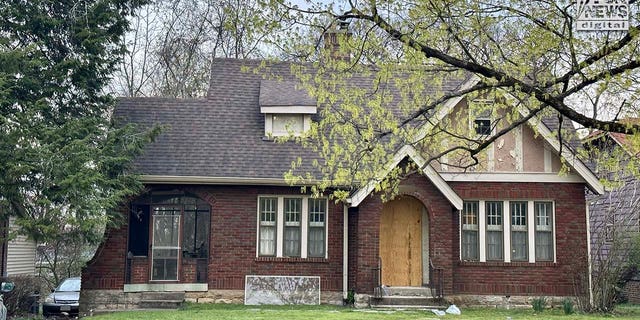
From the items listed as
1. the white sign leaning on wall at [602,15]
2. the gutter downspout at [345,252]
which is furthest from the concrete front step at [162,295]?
the white sign leaning on wall at [602,15]

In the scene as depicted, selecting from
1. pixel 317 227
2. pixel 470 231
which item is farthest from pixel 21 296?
pixel 470 231

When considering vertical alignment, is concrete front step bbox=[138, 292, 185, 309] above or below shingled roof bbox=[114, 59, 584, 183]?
below

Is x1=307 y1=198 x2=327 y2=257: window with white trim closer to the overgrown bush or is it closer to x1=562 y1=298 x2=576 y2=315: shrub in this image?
x1=562 y1=298 x2=576 y2=315: shrub

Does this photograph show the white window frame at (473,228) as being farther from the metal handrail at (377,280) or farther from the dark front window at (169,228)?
the dark front window at (169,228)

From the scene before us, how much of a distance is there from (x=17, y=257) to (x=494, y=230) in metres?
17.2

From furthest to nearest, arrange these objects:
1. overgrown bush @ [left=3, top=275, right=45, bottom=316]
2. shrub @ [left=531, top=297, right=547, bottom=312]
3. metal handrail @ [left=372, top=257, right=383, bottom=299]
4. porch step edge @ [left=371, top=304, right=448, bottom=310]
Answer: overgrown bush @ [left=3, top=275, right=45, bottom=316] < shrub @ [left=531, top=297, right=547, bottom=312] < metal handrail @ [left=372, top=257, right=383, bottom=299] < porch step edge @ [left=371, top=304, right=448, bottom=310]

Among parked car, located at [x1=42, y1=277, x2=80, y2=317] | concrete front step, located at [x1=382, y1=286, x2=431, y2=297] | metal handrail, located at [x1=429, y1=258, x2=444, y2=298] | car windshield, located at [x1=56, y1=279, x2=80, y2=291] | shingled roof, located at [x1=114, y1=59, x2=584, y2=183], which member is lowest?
parked car, located at [x1=42, y1=277, x2=80, y2=317]

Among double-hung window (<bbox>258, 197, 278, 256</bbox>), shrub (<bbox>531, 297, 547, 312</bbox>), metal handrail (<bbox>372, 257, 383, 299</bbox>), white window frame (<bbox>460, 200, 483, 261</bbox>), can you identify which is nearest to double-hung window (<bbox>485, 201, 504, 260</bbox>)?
white window frame (<bbox>460, 200, 483, 261</bbox>)

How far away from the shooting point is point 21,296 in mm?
18703

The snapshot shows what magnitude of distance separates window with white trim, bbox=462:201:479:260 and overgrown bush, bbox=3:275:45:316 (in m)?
12.0

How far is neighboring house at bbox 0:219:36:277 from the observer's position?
73.3ft

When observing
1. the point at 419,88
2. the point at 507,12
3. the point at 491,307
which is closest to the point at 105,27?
the point at 419,88

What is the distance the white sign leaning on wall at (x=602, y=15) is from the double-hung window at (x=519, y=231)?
34.0 ft

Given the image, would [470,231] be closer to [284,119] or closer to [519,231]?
[519,231]
